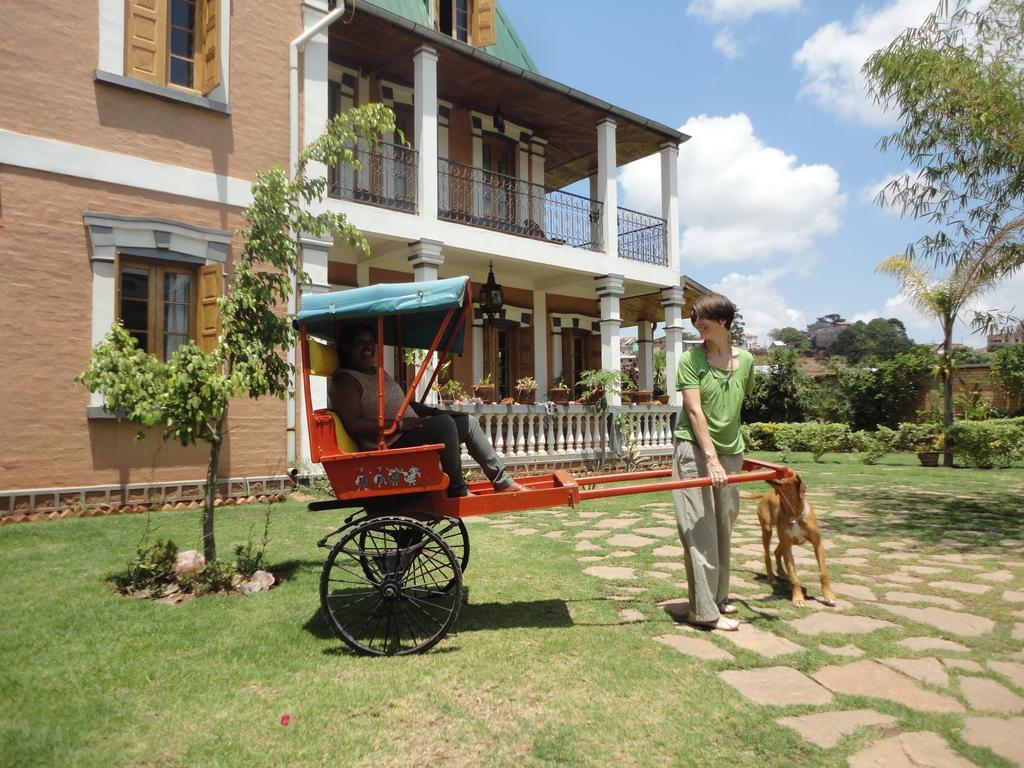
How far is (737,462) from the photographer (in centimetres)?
416

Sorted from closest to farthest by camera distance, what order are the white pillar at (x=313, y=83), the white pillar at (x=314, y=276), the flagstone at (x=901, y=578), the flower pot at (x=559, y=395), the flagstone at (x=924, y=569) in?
the flagstone at (x=901, y=578)
the flagstone at (x=924, y=569)
the white pillar at (x=314, y=276)
the white pillar at (x=313, y=83)
the flower pot at (x=559, y=395)

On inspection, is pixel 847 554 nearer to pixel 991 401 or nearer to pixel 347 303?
pixel 347 303

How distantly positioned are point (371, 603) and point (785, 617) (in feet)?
8.72

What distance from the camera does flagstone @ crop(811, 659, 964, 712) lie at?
2918 millimetres

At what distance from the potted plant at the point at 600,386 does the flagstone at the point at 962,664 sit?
9425 millimetres

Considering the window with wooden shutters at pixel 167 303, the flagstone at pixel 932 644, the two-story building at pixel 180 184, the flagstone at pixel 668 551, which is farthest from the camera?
the window with wooden shutters at pixel 167 303

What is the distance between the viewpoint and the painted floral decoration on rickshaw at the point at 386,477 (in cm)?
363

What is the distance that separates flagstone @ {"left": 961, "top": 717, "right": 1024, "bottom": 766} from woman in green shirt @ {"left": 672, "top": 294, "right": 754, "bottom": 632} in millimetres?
1336

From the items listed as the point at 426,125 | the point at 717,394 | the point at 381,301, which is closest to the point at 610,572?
the point at 717,394

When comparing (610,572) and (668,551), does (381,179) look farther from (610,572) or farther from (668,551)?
(610,572)

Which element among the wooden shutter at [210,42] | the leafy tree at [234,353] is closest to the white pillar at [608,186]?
the wooden shutter at [210,42]

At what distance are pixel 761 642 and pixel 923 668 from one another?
77 cm

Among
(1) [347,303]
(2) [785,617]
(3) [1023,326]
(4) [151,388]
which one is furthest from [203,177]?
(3) [1023,326]

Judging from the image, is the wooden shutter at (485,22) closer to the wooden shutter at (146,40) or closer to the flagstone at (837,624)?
the wooden shutter at (146,40)
